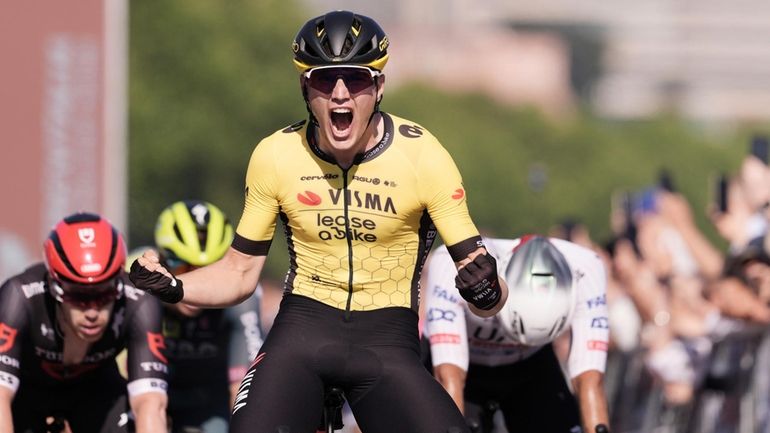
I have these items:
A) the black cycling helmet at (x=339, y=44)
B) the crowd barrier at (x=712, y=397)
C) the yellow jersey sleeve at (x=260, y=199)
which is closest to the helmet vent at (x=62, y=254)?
the yellow jersey sleeve at (x=260, y=199)

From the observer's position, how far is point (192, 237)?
1116 centimetres

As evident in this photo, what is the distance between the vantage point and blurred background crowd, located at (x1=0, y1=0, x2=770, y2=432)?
1367cm

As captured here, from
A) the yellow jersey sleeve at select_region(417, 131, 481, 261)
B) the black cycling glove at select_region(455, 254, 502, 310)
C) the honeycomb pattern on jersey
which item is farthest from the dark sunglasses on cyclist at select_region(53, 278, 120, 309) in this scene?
the black cycling glove at select_region(455, 254, 502, 310)

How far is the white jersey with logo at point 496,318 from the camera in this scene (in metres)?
9.62

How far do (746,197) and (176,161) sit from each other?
152 ft

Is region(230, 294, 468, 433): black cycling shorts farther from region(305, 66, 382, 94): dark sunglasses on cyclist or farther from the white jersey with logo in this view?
the white jersey with logo

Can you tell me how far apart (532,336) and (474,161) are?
6204 centimetres

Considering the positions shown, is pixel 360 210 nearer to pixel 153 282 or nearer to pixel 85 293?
pixel 153 282

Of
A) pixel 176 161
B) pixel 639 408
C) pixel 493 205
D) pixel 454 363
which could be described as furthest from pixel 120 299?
pixel 493 205

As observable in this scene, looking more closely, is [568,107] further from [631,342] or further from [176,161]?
[631,342]

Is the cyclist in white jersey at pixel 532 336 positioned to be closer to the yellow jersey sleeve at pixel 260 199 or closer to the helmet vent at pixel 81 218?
the yellow jersey sleeve at pixel 260 199

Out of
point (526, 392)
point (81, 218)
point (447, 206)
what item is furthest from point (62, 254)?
point (526, 392)

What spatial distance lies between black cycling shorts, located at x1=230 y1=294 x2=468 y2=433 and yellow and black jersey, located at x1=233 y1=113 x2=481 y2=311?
11 centimetres

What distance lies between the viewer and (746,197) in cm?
1338
